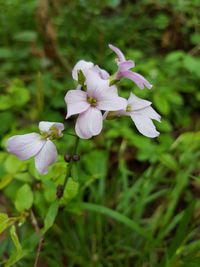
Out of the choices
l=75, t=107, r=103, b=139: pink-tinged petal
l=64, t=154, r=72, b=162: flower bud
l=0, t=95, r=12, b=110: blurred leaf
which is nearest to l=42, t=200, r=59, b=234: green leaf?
l=64, t=154, r=72, b=162: flower bud

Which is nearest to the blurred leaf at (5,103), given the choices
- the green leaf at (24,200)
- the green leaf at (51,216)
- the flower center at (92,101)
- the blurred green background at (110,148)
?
the blurred green background at (110,148)

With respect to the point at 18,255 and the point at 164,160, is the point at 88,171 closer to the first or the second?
the point at 164,160

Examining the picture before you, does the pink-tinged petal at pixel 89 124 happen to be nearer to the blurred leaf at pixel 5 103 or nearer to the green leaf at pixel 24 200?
the green leaf at pixel 24 200

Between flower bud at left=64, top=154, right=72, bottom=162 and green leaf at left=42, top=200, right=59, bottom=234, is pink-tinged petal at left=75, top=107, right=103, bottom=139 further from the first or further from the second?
green leaf at left=42, top=200, right=59, bottom=234

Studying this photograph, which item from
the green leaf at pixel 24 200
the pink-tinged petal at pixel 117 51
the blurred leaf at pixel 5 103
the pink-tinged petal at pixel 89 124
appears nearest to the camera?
the pink-tinged petal at pixel 89 124

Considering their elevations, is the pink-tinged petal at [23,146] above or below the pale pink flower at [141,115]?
above

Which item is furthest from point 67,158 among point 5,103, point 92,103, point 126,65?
point 5,103

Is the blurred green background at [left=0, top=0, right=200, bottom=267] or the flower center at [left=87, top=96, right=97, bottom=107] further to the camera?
the blurred green background at [left=0, top=0, right=200, bottom=267]
